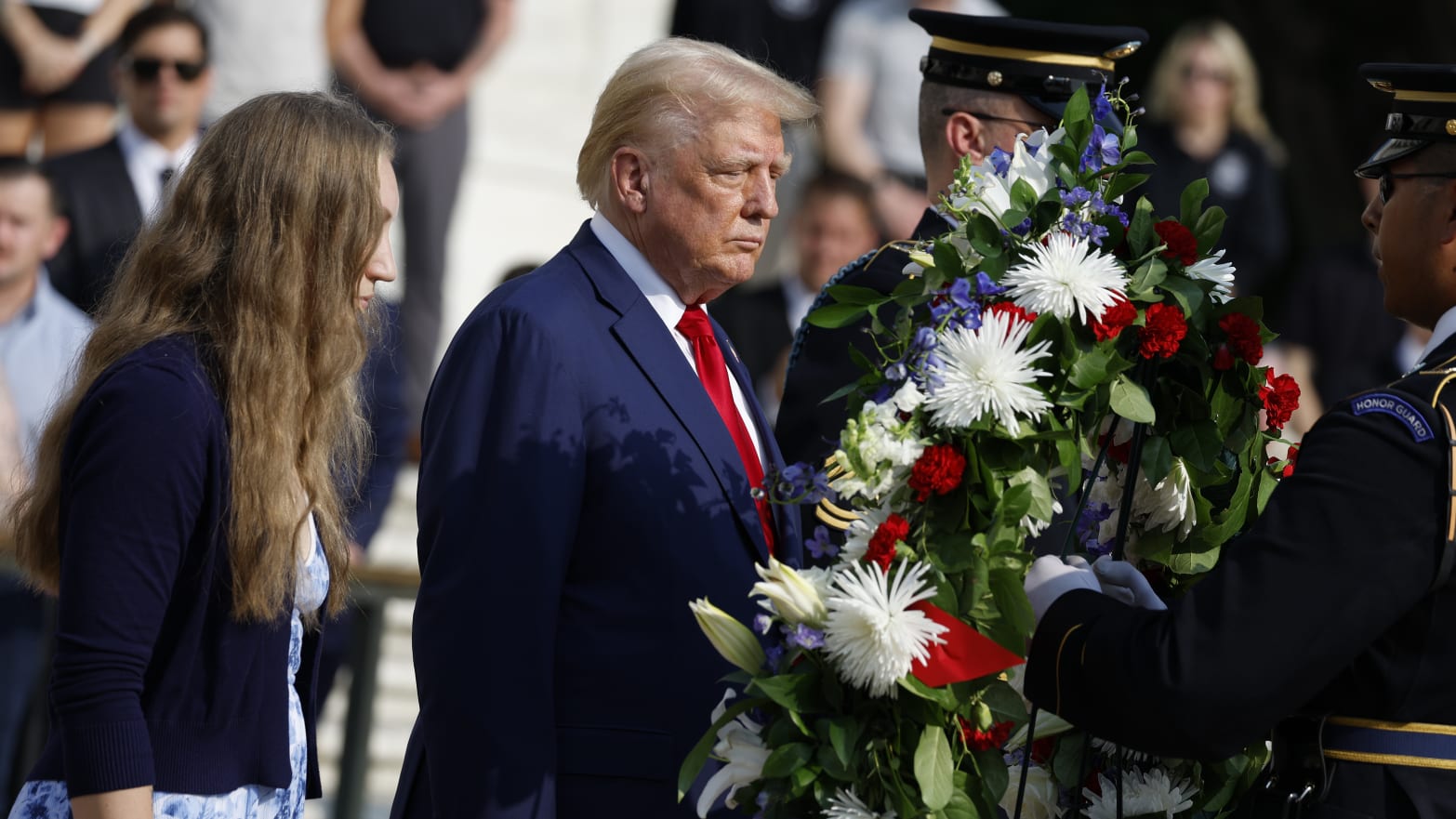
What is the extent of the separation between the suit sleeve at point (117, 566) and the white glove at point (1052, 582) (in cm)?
128

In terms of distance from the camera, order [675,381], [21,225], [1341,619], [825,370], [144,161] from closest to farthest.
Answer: [1341,619], [675,381], [825,370], [21,225], [144,161]

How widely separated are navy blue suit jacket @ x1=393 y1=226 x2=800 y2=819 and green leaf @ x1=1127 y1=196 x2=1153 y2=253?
30.0 inches

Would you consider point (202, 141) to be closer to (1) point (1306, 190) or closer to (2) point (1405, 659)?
(2) point (1405, 659)

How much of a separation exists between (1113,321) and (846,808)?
83cm

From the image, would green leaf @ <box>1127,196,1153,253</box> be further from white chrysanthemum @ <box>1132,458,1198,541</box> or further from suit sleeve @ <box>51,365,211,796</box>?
suit sleeve @ <box>51,365,211,796</box>

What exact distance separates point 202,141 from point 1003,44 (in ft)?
6.19

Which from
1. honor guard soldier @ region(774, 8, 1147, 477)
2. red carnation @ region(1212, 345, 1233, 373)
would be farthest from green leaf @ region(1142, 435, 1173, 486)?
honor guard soldier @ region(774, 8, 1147, 477)

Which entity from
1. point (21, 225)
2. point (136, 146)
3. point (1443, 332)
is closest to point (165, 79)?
point (136, 146)

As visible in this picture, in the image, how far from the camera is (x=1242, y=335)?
111 inches

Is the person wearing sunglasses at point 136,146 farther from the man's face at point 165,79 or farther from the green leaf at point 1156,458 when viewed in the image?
the green leaf at point 1156,458

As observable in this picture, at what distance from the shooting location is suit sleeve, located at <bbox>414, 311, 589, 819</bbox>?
2.79 m

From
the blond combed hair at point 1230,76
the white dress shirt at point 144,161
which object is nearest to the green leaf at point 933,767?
the white dress shirt at point 144,161

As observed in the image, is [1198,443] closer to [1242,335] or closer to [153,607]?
[1242,335]

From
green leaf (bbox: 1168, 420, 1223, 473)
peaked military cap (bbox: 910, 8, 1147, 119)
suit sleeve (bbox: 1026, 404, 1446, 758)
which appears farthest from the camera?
peaked military cap (bbox: 910, 8, 1147, 119)
